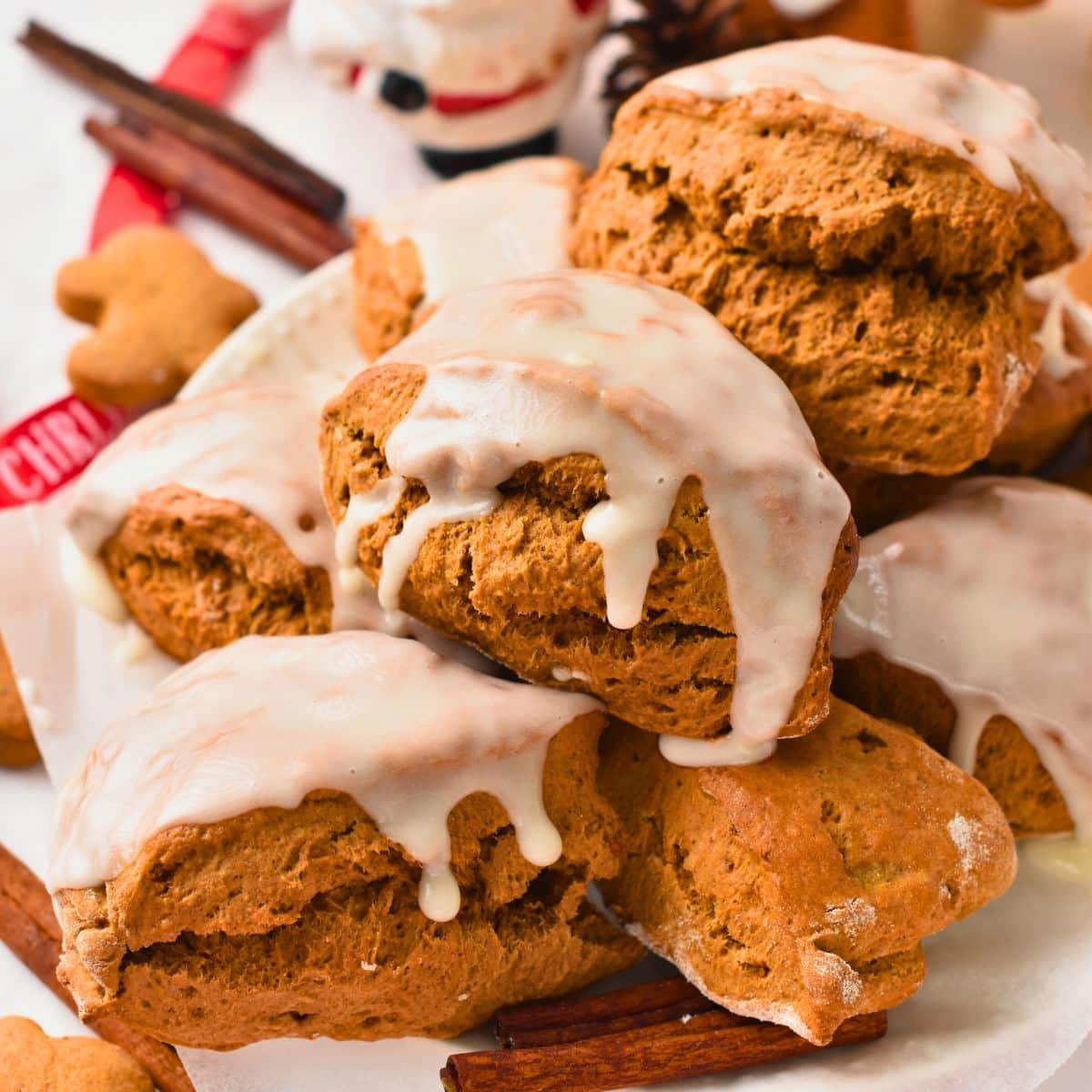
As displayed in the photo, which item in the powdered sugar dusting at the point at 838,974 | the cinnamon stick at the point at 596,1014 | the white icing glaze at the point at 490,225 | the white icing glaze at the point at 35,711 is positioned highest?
the white icing glaze at the point at 490,225

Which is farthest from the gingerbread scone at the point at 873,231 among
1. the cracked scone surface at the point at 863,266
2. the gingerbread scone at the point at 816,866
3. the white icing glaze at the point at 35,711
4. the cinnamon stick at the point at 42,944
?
the cinnamon stick at the point at 42,944

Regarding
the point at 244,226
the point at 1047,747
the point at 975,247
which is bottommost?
the point at 1047,747

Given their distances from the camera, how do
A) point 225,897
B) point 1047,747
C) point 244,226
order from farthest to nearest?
point 244,226 < point 1047,747 < point 225,897

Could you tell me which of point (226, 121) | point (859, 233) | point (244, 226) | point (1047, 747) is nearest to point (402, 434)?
point (859, 233)

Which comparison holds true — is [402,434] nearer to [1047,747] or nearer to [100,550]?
[100,550]

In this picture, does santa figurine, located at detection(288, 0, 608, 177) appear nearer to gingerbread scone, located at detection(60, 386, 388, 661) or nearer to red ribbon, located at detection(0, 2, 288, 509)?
red ribbon, located at detection(0, 2, 288, 509)

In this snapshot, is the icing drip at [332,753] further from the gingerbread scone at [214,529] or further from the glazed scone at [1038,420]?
the glazed scone at [1038,420]

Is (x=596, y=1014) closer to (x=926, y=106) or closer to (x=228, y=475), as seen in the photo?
(x=228, y=475)
